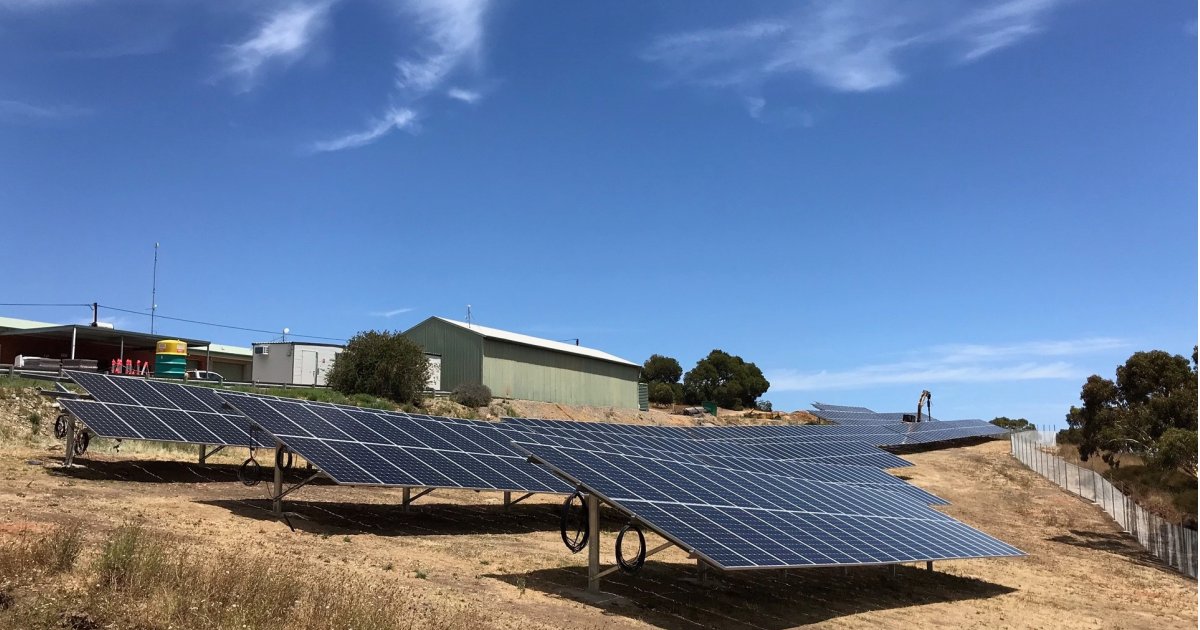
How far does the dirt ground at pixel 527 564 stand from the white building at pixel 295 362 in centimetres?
2655

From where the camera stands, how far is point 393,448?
25594 millimetres

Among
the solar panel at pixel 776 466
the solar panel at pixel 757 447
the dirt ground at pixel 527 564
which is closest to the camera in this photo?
the dirt ground at pixel 527 564

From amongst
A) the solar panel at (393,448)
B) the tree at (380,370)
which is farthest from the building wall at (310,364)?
the solar panel at (393,448)

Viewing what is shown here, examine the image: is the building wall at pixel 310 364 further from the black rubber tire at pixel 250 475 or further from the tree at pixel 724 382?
the tree at pixel 724 382

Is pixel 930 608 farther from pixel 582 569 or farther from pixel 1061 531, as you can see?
pixel 1061 531

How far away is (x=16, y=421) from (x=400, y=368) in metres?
22.9

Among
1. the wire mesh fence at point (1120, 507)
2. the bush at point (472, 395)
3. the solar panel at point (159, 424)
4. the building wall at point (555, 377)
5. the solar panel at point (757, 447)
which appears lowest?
the wire mesh fence at point (1120, 507)

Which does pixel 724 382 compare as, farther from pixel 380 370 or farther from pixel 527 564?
pixel 527 564

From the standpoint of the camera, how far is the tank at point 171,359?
52.4 metres

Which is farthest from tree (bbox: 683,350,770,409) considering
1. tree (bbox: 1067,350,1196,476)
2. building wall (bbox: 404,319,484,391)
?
tree (bbox: 1067,350,1196,476)

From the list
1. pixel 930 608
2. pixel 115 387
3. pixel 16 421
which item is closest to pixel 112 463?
pixel 115 387

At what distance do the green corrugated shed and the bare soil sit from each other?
30105 mm

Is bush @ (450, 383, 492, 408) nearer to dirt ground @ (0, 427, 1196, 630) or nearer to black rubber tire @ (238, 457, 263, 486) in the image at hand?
dirt ground @ (0, 427, 1196, 630)

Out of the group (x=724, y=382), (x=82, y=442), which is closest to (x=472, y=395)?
(x=82, y=442)
